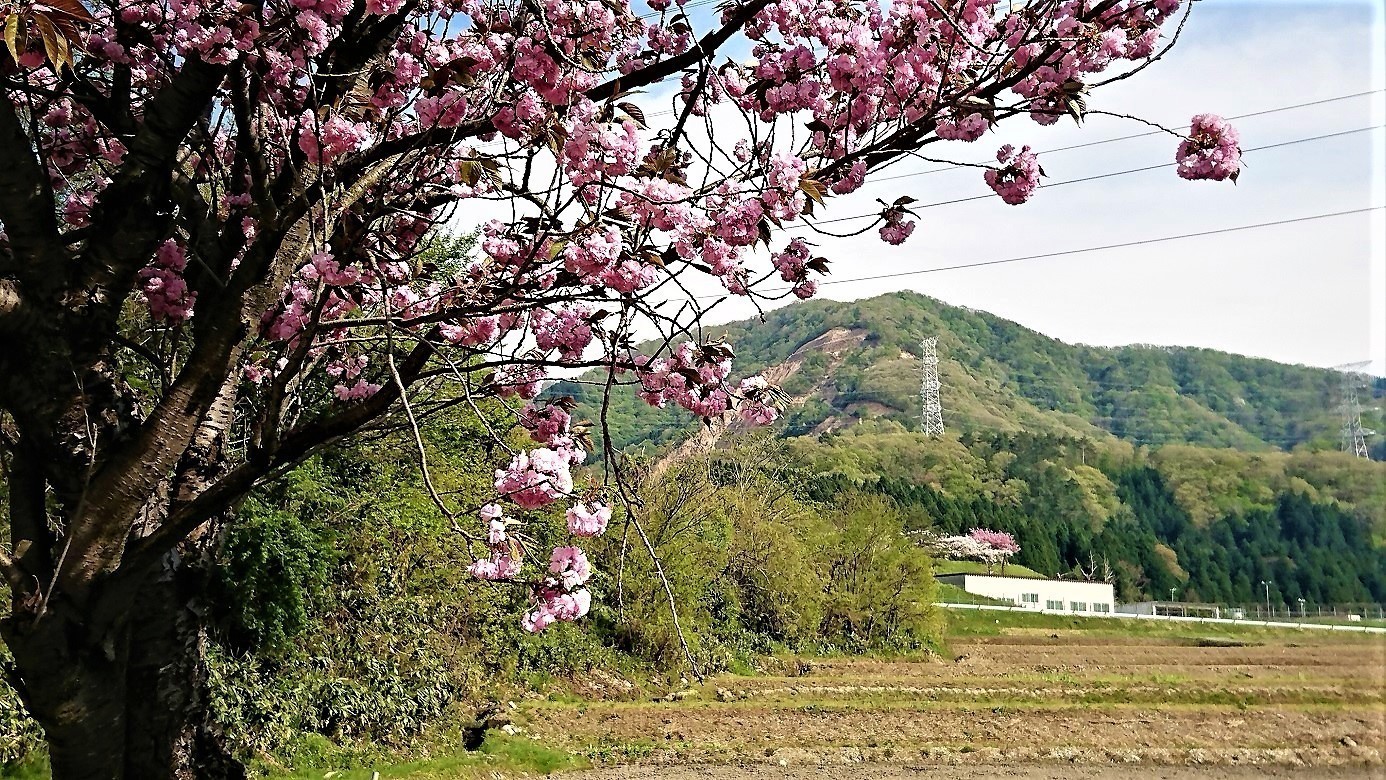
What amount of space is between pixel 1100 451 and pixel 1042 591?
1942 cm

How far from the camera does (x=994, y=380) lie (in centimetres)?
15575

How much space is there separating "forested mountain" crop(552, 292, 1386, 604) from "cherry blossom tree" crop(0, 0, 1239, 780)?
540 mm

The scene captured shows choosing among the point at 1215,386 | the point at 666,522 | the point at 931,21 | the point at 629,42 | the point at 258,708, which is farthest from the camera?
the point at 1215,386

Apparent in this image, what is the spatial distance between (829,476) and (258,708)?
231 ft

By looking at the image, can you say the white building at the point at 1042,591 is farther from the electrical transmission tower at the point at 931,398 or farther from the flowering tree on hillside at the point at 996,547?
the electrical transmission tower at the point at 931,398

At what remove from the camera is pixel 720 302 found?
237cm

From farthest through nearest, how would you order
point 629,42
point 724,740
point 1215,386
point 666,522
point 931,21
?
point 1215,386
point 666,522
point 724,740
point 629,42
point 931,21

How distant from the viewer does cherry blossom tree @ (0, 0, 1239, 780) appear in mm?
2326

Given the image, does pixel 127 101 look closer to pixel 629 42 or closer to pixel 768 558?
pixel 629 42

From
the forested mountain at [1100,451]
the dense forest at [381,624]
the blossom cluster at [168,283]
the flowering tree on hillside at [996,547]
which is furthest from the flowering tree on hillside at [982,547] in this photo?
the blossom cluster at [168,283]

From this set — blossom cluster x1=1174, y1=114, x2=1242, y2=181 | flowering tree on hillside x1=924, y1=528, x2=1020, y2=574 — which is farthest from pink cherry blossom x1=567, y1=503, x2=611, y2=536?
flowering tree on hillside x1=924, y1=528, x2=1020, y2=574

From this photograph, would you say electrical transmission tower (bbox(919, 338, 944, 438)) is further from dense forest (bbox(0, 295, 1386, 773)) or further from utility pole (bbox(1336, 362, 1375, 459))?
utility pole (bbox(1336, 362, 1375, 459))

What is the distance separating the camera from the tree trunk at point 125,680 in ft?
7.85

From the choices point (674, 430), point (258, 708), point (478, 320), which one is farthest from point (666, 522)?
point (674, 430)
